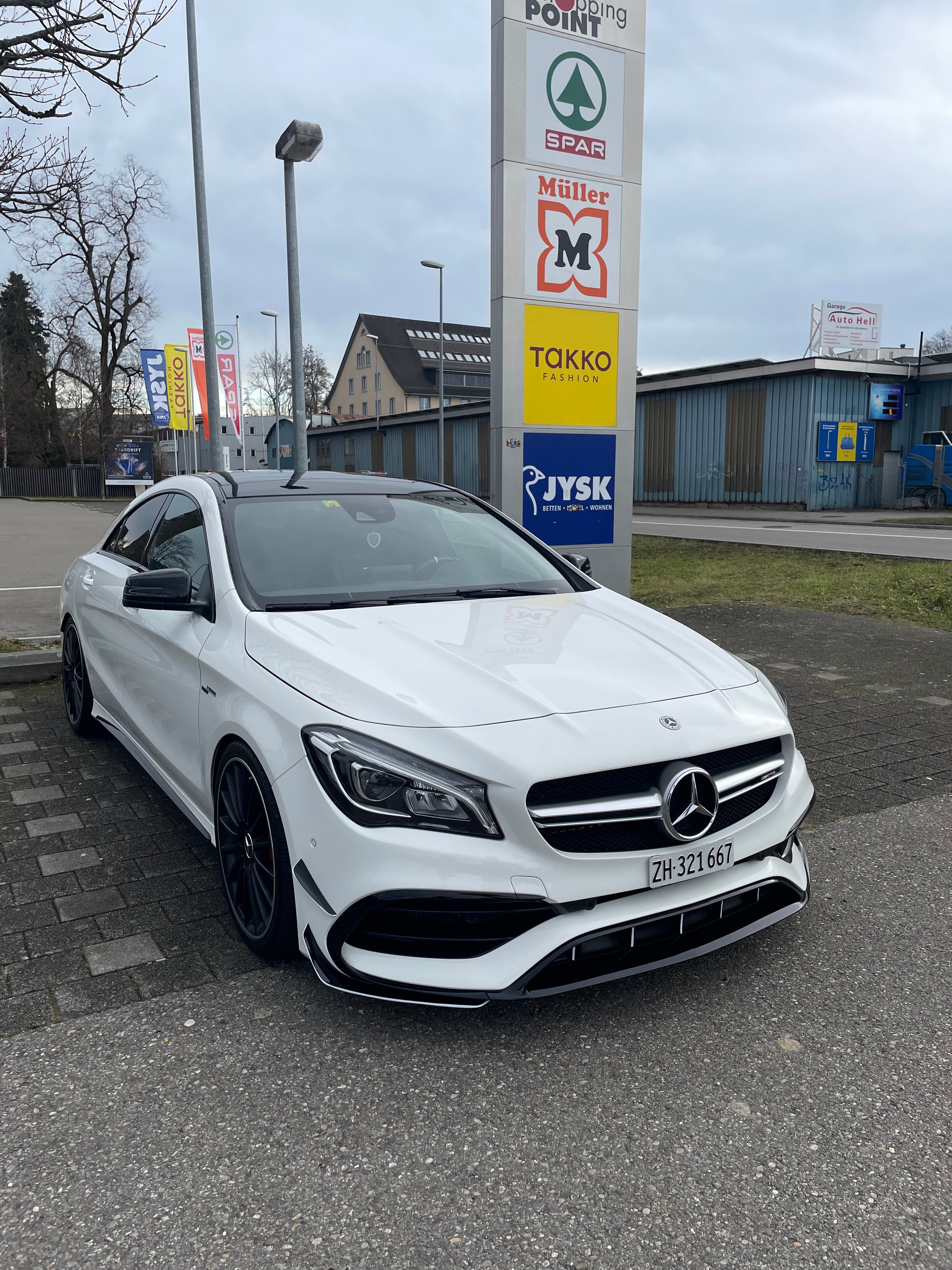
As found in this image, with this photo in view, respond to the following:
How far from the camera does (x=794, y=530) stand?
2325cm

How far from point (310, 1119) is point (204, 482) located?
280cm

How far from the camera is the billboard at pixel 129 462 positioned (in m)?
47.3

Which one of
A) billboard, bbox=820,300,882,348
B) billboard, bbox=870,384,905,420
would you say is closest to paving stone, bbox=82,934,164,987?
billboard, bbox=870,384,905,420

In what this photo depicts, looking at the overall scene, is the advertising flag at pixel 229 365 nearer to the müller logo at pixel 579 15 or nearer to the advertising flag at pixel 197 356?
the advertising flag at pixel 197 356

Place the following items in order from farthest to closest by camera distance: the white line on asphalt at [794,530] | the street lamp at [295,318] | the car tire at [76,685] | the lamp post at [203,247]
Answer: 1. the white line on asphalt at [794,530]
2. the lamp post at [203,247]
3. the street lamp at [295,318]
4. the car tire at [76,685]

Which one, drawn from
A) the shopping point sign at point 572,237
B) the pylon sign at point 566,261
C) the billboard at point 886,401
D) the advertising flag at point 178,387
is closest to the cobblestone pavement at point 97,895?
the pylon sign at point 566,261

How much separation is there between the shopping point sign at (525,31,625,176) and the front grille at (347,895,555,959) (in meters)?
6.90

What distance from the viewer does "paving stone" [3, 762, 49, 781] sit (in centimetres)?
494

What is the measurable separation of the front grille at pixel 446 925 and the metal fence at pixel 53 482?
57428mm

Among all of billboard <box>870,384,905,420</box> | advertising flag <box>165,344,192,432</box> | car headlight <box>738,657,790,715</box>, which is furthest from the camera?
billboard <box>870,384,905,420</box>

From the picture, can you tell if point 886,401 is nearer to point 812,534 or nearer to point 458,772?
point 812,534

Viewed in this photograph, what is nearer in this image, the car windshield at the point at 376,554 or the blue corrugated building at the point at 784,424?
the car windshield at the point at 376,554

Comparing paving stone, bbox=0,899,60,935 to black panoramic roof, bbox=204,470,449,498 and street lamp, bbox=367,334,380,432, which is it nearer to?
black panoramic roof, bbox=204,470,449,498

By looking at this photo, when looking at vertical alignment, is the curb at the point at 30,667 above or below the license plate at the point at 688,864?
below
